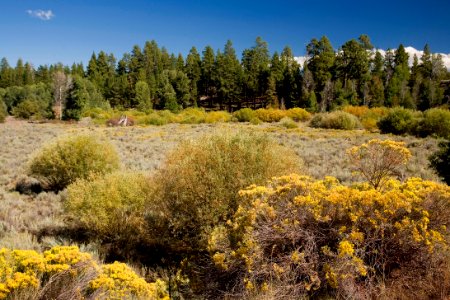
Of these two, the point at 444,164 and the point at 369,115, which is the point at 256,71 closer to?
the point at 369,115

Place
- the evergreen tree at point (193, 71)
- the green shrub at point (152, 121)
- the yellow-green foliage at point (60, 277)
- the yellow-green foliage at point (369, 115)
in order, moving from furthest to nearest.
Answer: the evergreen tree at point (193, 71), the green shrub at point (152, 121), the yellow-green foliage at point (369, 115), the yellow-green foliage at point (60, 277)

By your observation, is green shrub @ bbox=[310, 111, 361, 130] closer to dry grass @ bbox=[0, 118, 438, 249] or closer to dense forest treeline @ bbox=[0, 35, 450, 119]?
dry grass @ bbox=[0, 118, 438, 249]

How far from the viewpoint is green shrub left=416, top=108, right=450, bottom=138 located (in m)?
21.4

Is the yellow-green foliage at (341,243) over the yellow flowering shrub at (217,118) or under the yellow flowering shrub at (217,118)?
under

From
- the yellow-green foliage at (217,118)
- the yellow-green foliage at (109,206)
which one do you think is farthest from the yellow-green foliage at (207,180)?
the yellow-green foliage at (217,118)

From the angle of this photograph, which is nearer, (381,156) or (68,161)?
(381,156)

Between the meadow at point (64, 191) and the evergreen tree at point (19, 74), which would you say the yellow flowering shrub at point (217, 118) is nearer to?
the meadow at point (64, 191)

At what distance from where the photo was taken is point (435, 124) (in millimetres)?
21750

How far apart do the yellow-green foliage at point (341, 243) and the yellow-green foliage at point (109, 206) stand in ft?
7.99

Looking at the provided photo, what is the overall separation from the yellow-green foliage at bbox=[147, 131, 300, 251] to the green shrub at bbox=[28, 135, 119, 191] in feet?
14.7

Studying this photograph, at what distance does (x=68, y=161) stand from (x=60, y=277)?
6946 mm

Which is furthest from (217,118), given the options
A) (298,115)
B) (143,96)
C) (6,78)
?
(6,78)

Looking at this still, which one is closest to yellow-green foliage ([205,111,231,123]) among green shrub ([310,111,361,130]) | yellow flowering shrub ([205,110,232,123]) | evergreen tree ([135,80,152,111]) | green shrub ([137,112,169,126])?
yellow flowering shrub ([205,110,232,123])

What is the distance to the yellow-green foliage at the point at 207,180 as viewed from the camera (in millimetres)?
5570
